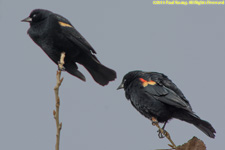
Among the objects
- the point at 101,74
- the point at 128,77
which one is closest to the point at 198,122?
the point at 128,77

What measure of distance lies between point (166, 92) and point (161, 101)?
0.12 metres

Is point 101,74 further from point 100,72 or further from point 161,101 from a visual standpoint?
point 161,101

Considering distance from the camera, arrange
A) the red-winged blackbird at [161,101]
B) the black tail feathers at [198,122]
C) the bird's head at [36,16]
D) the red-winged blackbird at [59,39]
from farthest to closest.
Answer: the bird's head at [36,16] → the red-winged blackbird at [59,39] → the red-winged blackbird at [161,101] → the black tail feathers at [198,122]

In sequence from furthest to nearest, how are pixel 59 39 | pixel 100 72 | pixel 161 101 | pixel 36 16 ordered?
pixel 100 72 → pixel 36 16 → pixel 59 39 → pixel 161 101

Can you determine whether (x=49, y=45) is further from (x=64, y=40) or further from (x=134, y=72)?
(x=134, y=72)

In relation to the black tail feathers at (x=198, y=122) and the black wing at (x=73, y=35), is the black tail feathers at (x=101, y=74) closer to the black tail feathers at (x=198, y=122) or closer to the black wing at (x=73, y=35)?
the black wing at (x=73, y=35)

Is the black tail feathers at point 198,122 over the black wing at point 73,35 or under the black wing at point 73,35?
under

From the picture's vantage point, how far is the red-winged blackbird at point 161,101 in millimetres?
3846

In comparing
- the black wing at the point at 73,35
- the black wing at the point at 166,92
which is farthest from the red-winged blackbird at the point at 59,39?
the black wing at the point at 166,92

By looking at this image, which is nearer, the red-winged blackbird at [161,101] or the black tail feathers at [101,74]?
the red-winged blackbird at [161,101]

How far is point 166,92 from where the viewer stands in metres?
4.05

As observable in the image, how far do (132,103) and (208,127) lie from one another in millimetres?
980

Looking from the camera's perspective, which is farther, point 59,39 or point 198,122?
point 59,39

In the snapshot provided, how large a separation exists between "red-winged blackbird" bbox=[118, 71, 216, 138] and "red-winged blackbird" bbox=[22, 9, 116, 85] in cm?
69
